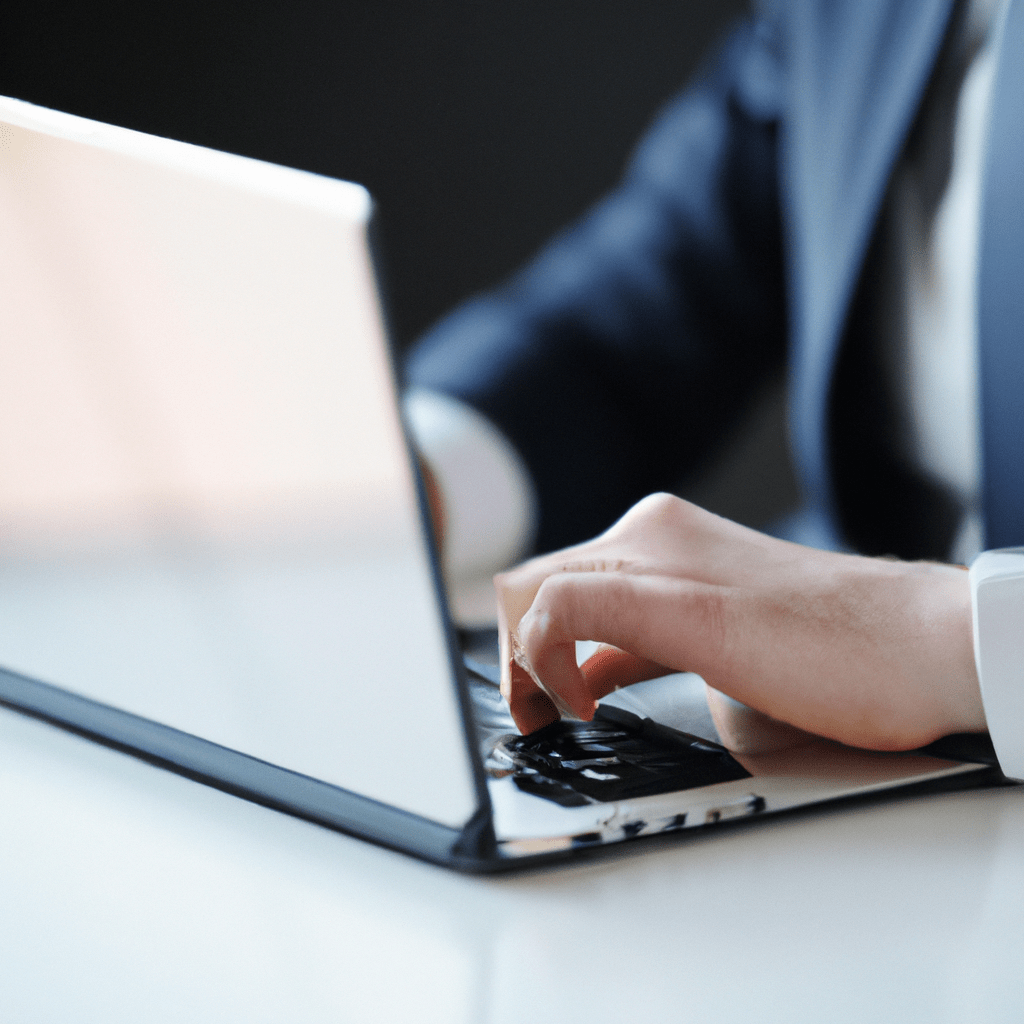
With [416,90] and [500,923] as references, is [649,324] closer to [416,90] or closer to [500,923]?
[500,923]

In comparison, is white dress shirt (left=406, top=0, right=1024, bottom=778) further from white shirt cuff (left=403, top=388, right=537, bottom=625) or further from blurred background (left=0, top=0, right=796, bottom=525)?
blurred background (left=0, top=0, right=796, bottom=525)

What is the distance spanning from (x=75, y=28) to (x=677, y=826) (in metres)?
1.55

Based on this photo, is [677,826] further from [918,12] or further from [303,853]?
[918,12]

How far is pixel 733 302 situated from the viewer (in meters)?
0.99

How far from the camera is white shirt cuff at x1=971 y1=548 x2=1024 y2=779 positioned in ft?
0.93

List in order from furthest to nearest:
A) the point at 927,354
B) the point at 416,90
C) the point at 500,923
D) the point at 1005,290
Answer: the point at 416,90, the point at 927,354, the point at 1005,290, the point at 500,923

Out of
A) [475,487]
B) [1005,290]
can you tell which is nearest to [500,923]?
[1005,290]

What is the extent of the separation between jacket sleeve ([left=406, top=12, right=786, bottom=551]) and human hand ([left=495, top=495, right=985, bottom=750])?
54 centimetres

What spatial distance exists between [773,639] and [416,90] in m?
1.54

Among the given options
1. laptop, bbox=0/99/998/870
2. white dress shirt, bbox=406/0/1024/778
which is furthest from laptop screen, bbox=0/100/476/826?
white dress shirt, bbox=406/0/1024/778

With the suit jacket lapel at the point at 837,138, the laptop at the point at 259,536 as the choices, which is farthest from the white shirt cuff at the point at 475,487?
the laptop at the point at 259,536

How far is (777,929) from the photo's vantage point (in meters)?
0.22

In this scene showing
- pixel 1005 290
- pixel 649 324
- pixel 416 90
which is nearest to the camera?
pixel 1005 290

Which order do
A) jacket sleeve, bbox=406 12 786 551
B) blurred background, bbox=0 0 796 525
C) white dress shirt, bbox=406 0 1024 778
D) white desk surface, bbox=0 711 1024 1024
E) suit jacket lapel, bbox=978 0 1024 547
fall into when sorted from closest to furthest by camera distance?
1. white desk surface, bbox=0 711 1024 1024
2. suit jacket lapel, bbox=978 0 1024 547
3. white dress shirt, bbox=406 0 1024 778
4. jacket sleeve, bbox=406 12 786 551
5. blurred background, bbox=0 0 796 525
